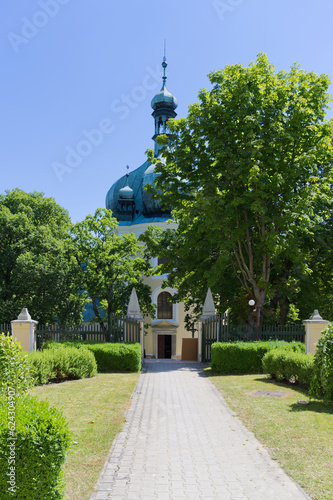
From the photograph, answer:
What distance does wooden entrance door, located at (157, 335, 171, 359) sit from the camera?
125 feet

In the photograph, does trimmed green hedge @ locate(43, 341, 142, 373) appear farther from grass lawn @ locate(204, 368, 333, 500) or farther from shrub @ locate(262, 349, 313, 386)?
shrub @ locate(262, 349, 313, 386)

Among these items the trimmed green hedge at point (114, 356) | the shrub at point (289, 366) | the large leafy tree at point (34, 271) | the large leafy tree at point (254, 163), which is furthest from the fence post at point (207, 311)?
the large leafy tree at point (34, 271)

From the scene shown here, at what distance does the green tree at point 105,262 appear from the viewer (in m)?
28.0

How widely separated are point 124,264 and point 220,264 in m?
11.2

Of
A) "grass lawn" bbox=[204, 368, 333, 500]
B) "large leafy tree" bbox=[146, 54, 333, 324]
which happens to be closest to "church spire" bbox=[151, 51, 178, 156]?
"large leafy tree" bbox=[146, 54, 333, 324]

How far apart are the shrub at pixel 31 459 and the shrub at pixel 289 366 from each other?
8.31 m

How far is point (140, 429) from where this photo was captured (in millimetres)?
7539

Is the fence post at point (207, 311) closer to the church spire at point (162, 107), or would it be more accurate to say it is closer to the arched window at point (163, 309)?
the arched window at point (163, 309)

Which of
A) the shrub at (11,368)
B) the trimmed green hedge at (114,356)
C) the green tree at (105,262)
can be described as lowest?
the trimmed green hedge at (114,356)

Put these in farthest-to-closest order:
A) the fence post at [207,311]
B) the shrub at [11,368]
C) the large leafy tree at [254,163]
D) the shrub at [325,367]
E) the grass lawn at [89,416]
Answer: the fence post at [207,311] → the large leafy tree at [254,163] → the shrub at [325,367] → the shrub at [11,368] → the grass lawn at [89,416]

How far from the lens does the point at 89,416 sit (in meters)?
8.26

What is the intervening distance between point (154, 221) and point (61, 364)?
26.9 m

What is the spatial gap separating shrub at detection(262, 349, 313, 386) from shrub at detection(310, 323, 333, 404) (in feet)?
5.07

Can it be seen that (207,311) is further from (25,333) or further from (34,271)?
(34,271)
